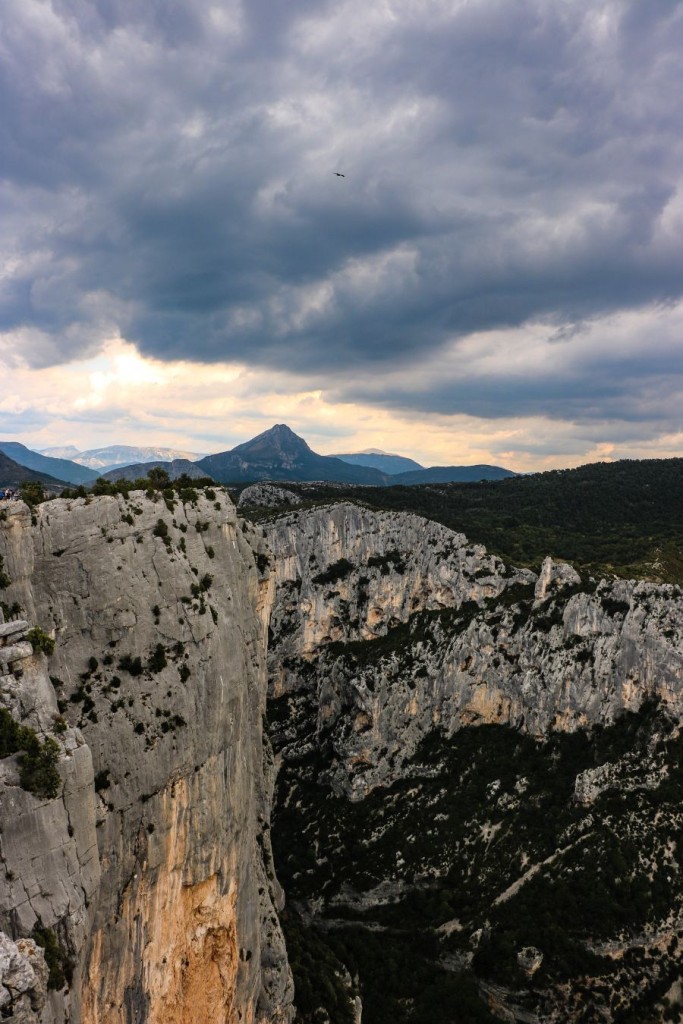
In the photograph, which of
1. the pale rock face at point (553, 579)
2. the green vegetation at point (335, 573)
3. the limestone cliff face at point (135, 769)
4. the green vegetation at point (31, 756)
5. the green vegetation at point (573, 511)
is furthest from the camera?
the green vegetation at point (335, 573)

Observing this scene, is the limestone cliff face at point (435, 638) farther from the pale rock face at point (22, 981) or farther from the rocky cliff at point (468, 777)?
the pale rock face at point (22, 981)

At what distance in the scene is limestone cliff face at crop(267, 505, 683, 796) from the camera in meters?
72.2

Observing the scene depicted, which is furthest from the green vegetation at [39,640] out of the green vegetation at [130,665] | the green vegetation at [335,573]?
the green vegetation at [335,573]

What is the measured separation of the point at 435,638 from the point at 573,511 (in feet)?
175

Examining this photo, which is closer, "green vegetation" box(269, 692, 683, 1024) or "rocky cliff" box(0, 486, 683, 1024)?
"rocky cliff" box(0, 486, 683, 1024)

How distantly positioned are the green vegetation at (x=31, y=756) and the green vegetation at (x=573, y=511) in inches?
3077

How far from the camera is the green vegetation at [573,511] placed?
88.9 m

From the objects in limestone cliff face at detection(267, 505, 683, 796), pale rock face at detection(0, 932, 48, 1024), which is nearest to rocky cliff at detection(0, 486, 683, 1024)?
pale rock face at detection(0, 932, 48, 1024)

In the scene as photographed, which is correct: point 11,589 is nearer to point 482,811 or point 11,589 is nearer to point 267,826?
point 267,826

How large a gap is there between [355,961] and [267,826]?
24667 mm

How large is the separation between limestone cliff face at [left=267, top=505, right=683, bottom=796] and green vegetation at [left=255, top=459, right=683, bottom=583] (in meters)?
8.02

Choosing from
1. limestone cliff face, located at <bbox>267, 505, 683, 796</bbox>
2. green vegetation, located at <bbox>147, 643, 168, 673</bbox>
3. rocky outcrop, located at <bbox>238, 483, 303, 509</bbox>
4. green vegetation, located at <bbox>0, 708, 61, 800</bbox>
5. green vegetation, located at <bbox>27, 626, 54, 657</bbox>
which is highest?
rocky outcrop, located at <bbox>238, 483, 303, 509</bbox>

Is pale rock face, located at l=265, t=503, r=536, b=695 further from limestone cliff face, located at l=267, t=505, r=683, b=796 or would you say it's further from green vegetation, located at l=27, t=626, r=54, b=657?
green vegetation, located at l=27, t=626, r=54, b=657

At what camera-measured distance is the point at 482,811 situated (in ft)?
222
